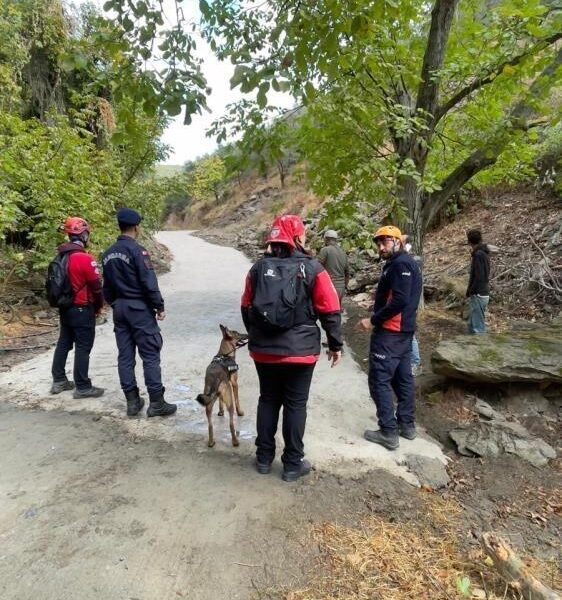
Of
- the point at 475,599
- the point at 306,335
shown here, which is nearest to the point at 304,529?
the point at 475,599

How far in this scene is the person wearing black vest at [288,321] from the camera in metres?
3.15

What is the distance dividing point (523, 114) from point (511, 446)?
5.33 meters

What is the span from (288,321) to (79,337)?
298cm

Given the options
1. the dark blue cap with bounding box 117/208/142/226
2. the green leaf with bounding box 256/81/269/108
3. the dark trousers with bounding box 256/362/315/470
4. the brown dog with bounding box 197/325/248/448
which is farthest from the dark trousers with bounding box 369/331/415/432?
the dark blue cap with bounding box 117/208/142/226

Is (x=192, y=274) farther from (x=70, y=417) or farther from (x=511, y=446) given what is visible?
(x=511, y=446)

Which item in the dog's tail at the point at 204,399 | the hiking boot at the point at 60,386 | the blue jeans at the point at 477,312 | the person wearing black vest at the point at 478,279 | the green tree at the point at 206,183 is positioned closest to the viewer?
the dog's tail at the point at 204,399

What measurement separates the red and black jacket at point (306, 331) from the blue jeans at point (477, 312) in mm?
4544

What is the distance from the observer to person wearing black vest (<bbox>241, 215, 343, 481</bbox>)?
315 cm

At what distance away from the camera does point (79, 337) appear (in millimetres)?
4926

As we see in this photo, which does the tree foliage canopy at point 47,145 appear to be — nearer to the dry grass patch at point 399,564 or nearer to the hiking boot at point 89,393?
the hiking boot at point 89,393

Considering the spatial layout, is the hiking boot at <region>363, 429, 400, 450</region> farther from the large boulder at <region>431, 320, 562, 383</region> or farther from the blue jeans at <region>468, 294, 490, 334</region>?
the blue jeans at <region>468, 294, 490, 334</region>

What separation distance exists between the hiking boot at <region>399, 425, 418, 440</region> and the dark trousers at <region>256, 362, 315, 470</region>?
1401 millimetres

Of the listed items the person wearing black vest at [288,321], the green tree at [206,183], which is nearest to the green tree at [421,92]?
the person wearing black vest at [288,321]

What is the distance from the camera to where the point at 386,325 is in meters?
4.22
